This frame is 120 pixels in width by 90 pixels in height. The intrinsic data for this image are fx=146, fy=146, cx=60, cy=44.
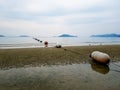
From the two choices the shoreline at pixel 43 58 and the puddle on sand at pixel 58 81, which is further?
the shoreline at pixel 43 58

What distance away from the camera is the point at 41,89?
706cm

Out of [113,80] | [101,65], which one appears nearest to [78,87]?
[113,80]

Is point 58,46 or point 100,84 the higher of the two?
point 58,46

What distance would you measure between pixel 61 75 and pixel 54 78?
74 centimetres

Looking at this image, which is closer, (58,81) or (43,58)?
(58,81)

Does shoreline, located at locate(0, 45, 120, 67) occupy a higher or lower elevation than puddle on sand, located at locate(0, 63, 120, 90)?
higher

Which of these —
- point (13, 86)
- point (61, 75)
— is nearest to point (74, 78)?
point (61, 75)

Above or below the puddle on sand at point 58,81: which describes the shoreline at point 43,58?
above

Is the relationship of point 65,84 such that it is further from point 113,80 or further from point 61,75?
point 113,80

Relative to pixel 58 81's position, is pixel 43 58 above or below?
above

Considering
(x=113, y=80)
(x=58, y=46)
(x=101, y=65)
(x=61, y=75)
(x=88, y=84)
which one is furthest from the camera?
(x=58, y=46)

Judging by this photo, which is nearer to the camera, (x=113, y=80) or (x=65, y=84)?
(x=65, y=84)

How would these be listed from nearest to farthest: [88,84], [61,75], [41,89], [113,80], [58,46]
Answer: [41,89] → [88,84] → [113,80] → [61,75] → [58,46]

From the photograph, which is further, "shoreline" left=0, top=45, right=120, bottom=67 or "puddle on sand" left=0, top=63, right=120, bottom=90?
"shoreline" left=0, top=45, right=120, bottom=67
